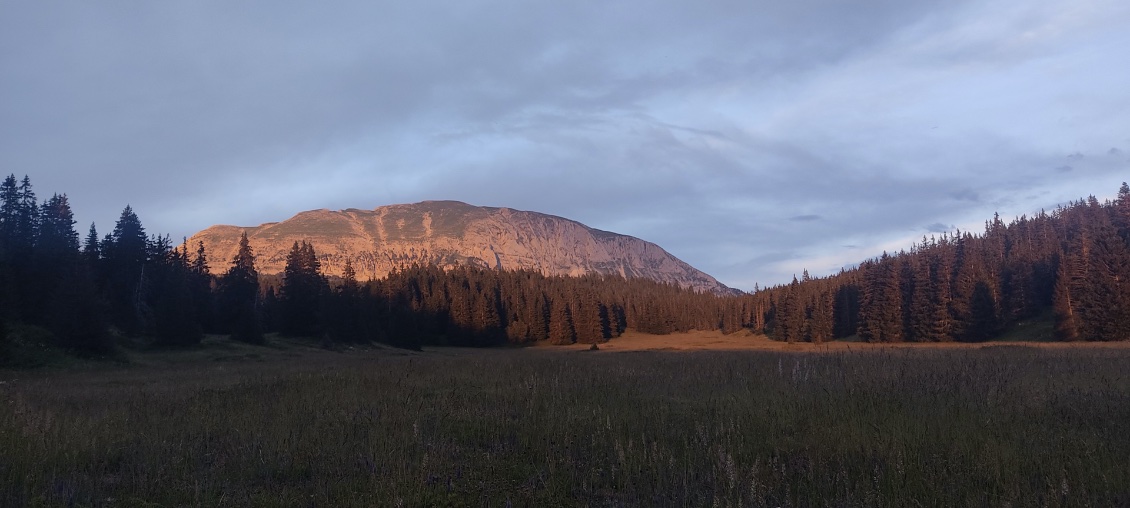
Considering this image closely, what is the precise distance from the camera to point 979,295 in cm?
6931

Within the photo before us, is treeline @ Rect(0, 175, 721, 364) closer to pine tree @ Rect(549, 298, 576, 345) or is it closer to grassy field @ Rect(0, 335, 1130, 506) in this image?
pine tree @ Rect(549, 298, 576, 345)

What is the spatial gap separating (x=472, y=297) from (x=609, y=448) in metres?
99.0

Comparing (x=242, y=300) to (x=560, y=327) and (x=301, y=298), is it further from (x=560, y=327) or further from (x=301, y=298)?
(x=560, y=327)

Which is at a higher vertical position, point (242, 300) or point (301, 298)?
point (301, 298)

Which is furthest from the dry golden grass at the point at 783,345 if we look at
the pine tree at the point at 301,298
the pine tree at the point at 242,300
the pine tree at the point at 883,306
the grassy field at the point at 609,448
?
the pine tree at the point at 242,300

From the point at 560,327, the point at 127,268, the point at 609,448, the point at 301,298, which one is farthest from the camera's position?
the point at 560,327

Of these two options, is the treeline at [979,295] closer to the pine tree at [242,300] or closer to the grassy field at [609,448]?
the grassy field at [609,448]

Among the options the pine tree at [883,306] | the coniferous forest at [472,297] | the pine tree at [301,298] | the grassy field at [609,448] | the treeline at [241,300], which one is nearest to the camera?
the grassy field at [609,448]

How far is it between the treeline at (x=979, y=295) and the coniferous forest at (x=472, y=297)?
0.18 meters

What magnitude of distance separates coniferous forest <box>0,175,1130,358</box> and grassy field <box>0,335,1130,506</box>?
107ft

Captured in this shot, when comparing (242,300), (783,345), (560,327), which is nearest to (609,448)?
(242,300)

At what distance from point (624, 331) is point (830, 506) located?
123 meters

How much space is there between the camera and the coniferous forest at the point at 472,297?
46094 millimetres

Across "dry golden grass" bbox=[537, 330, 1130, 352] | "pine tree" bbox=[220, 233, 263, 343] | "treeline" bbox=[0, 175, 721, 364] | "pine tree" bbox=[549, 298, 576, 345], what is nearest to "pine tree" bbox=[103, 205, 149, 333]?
"treeline" bbox=[0, 175, 721, 364]
